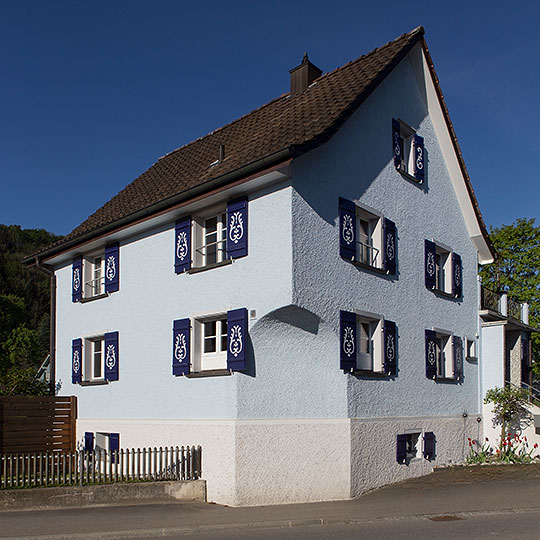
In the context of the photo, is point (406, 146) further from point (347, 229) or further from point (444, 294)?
point (347, 229)

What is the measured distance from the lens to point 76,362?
17.4 meters

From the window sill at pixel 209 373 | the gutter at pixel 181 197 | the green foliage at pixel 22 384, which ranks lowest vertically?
the green foliage at pixel 22 384

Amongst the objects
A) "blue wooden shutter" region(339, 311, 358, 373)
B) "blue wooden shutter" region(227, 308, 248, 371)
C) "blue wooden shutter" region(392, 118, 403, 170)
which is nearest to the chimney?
"blue wooden shutter" region(392, 118, 403, 170)

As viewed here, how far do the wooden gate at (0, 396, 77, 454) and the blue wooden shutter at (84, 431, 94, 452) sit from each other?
502 mm

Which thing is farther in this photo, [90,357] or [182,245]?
Result: [90,357]

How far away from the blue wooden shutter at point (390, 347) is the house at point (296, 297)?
0.23 ft

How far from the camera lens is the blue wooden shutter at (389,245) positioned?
15.1 metres

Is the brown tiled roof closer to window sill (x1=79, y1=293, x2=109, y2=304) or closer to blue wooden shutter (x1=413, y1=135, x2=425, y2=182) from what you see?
window sill (x1=79, y1=293, x2=109, y2=304)

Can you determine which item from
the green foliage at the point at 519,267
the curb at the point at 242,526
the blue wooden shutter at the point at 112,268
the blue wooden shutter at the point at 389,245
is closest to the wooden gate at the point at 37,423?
the blue wooden shutter at the point at 112,268

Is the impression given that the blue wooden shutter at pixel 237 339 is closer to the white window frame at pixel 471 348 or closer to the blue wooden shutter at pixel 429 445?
the blue wooden shutter at pixel 429 445

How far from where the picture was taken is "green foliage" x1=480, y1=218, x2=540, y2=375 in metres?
30.7

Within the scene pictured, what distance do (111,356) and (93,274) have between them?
9.05 feet

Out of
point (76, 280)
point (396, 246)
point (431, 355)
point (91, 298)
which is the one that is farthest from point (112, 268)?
point (431, 355)

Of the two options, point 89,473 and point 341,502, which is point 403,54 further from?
point 89,473
